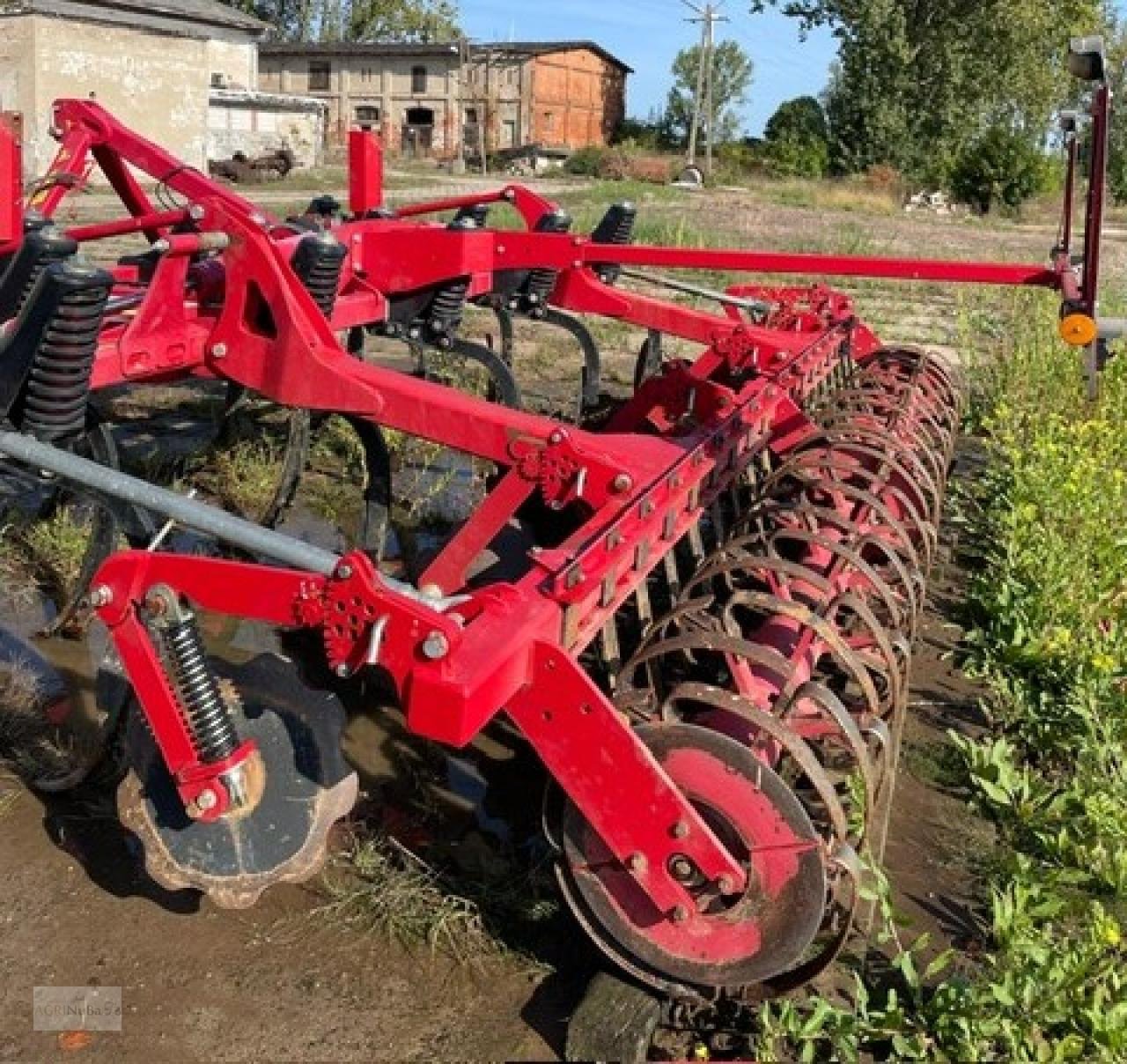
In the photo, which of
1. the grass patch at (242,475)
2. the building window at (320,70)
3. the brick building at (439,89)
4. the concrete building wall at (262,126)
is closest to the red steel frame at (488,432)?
the grass patch at (242,475)

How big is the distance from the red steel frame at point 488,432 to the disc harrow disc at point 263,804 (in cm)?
16

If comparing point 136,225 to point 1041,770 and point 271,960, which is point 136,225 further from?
point 1041,770

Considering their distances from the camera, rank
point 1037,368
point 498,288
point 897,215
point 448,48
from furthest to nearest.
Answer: point 448,48 < point 897,215 < point 1037,368 < point 498,288

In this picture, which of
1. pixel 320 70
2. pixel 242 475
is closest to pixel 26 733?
pixel 242 475

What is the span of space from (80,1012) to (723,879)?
131cm

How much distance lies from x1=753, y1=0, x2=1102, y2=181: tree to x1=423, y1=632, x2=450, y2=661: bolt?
117 ft

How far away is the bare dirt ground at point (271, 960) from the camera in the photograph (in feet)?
8.55

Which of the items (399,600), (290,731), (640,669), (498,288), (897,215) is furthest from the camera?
(897,215)

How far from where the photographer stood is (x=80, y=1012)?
2.67m

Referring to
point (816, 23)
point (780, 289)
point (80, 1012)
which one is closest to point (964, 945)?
point (80, 1012)

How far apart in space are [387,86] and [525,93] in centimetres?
475

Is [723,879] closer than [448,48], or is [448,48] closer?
[723,879]

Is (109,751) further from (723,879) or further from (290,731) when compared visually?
(723,879)

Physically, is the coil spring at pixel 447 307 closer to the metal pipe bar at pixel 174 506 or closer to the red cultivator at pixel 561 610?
the red cultivator at pixel 561 610
